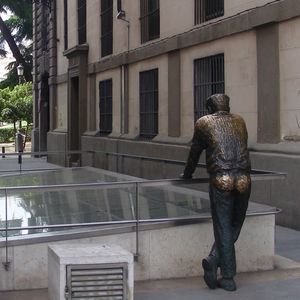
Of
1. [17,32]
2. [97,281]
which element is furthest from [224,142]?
[17,32]

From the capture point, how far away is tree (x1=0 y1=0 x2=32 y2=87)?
41906 mm

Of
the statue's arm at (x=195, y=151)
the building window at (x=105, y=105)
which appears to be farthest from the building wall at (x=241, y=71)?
the building window at (x=105, y=105)

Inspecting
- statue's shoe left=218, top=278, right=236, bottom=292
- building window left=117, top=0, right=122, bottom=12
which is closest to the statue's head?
statue's shoe left=218, top=278, right=236, bottom=292

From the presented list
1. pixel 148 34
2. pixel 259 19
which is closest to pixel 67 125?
pixel 148 34

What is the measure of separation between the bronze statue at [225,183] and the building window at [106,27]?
13548mm

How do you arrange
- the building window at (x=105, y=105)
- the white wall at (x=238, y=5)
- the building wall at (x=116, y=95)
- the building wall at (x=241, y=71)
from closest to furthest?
the white wall at (x=238, y=5)
the building wall at (x=241, y=71)
the building wall at (x=116, y=95)
the building window at (x=105, y=105)

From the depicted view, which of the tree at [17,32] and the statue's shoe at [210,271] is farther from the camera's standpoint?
the tree at [17,32]

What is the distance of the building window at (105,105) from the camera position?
19.1m

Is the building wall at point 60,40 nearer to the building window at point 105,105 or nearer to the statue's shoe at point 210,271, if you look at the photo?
the building window at point 105,105

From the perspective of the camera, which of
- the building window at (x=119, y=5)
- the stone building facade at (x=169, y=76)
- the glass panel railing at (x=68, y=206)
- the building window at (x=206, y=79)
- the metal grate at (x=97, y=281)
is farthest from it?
the building window at (x=119, y=5)

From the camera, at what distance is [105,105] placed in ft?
64.4

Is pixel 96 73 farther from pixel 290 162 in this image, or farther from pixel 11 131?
pixel 11 131

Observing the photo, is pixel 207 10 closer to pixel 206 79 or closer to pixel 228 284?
pixel 206 79

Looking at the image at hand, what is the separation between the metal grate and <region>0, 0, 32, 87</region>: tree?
37919 millimetres
